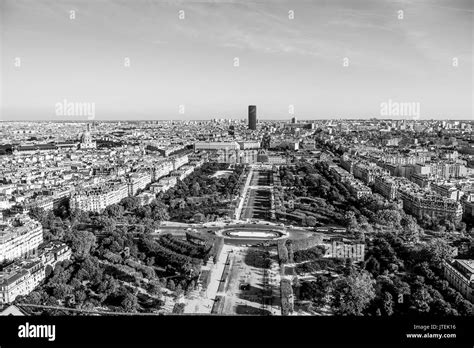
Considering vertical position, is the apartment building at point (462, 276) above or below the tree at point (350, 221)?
below

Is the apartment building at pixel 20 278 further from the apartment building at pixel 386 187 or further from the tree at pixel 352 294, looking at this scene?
the apartment building at pixel 386 187

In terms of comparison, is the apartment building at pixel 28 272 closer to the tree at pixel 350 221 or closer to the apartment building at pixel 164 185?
the tree at pixel 350 221

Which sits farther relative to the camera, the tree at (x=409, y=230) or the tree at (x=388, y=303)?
the tree at (x=409, y=230)

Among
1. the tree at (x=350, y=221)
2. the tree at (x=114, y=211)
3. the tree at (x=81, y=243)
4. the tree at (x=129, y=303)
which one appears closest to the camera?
the tree at (x=129, y=303)

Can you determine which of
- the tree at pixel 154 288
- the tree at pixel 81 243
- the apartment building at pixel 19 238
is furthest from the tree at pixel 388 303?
the apartment building at pixel 19 238

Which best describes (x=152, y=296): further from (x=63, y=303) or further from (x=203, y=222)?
(x=203, y=222)

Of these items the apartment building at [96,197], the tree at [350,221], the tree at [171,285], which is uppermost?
the apartment building at [96,197]

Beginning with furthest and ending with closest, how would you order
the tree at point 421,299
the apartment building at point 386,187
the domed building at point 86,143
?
the domed building at point 86,143, the apartment building at point 386,187, the tree at point 421,299

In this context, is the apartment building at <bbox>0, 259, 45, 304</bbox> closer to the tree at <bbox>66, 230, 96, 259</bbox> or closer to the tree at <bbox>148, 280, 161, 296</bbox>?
the tree at <bbox>66, 230, 96, 259</bbox>

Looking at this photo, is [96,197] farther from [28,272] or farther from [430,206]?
[430,206]

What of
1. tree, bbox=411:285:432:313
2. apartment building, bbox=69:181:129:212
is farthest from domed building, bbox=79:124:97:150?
tree, bbox=411:285:432:313

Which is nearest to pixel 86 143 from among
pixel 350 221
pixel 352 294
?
pixel 350 221
